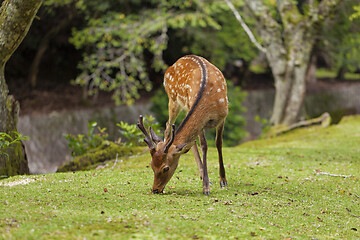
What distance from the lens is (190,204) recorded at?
536cm

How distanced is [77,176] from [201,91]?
7.49 ft

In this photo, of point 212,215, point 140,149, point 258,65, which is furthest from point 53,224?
point 258,65

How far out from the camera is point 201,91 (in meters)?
6.13

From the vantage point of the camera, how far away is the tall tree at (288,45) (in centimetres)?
1455

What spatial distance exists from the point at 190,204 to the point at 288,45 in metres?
10.5

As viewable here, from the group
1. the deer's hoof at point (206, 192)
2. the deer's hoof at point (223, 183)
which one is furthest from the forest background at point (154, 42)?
the deer's hoof at point (206, 192)

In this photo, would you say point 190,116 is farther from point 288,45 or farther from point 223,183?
point 288,45

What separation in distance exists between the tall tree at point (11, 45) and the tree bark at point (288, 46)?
908cm

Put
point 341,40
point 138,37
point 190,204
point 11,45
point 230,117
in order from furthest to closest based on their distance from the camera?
point 341,40
point 230,117
point 138,37
point 11,45
point 190,204

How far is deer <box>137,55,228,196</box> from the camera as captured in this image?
573 centimetres

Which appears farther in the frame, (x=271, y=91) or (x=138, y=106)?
(x=271, y=91)

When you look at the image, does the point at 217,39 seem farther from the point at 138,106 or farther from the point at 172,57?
the point at 138,106

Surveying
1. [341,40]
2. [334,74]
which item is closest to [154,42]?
[341,40]

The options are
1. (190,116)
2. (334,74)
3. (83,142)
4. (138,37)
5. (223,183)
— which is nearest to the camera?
(190,116)
